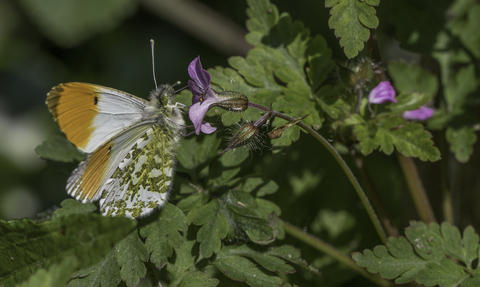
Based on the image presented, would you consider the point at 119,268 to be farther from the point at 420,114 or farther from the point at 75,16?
the point at 75,16

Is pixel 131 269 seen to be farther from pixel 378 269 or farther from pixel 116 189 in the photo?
pixel 378 269

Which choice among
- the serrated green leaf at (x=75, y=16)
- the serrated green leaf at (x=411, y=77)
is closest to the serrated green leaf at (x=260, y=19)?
the serrated green leaf at (x=411, y=77)

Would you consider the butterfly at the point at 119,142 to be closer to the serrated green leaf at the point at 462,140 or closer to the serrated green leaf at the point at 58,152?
the serrated green leaf at the point at 58,152

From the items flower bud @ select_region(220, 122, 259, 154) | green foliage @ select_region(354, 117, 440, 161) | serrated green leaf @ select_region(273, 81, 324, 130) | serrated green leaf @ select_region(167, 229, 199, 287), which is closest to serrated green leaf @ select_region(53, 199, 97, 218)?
serrated green leaf @ select_region(167, 229, 199, 287)

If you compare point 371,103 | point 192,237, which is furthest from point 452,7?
point 192,237

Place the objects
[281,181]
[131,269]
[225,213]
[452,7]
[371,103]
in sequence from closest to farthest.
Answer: [131,269], [225,213], [371,103], [452,7], [281,181]

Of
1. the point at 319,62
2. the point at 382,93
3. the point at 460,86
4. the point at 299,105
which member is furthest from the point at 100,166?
the point at 460,86
